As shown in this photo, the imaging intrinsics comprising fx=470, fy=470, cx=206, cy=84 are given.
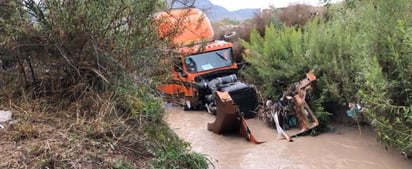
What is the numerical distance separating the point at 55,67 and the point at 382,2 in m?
5.17

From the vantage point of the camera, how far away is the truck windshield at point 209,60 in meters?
13.1

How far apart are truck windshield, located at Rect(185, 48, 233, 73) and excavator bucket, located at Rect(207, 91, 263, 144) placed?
99.6 inches

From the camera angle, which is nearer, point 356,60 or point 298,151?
point 356,60

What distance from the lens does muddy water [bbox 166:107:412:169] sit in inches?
334

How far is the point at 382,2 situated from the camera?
741 centimetres

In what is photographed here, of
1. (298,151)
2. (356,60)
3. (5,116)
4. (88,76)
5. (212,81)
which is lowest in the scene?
(298,151)

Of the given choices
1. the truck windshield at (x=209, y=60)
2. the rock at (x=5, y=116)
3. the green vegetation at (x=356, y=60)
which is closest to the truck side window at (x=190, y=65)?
the truck windshield at (x=209, y=60)

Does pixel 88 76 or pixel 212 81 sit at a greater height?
pixel 88 76

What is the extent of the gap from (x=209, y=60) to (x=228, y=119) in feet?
11.1

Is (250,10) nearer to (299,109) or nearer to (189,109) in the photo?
(189,109)

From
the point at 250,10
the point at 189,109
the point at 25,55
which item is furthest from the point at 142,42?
the point at 250,10

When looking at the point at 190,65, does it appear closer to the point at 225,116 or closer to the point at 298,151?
the point at 225,116

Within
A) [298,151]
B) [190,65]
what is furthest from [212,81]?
[298,151]

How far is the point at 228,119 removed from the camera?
34.2 ft
